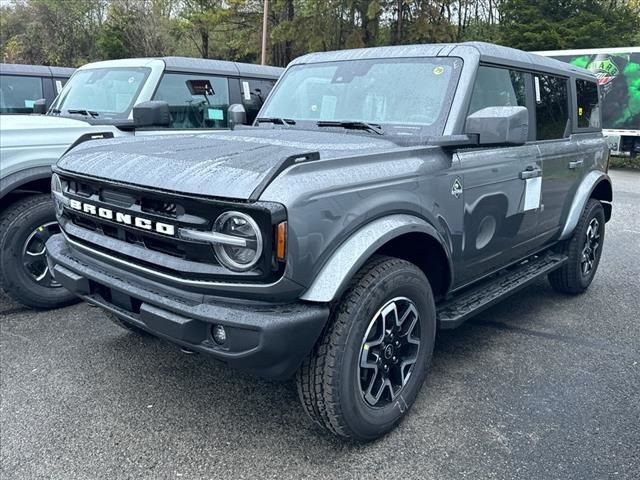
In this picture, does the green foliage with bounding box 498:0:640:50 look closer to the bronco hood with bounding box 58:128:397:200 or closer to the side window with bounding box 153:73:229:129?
the side window with bounding box 153:73:229:129

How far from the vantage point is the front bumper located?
7.60 feet

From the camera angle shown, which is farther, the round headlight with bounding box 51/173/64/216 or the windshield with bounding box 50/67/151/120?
the windshield with bounding box 50/67/151/120

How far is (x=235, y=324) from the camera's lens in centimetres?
231

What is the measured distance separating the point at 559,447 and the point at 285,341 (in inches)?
60.0

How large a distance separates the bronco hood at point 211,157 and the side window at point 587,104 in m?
2.58

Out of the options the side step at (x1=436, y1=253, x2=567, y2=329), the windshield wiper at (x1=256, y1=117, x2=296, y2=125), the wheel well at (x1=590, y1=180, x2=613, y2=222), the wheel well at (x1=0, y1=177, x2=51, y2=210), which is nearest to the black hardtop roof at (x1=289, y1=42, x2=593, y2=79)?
the windshield wiper at (x1=256, y1=117, x2=296, y2=125)

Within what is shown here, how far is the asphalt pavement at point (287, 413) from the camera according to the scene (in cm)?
266

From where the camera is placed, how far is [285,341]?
2.34 meters

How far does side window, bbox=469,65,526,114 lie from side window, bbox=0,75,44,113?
21.7 feet

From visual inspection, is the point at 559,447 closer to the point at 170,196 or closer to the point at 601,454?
the point at 601,454

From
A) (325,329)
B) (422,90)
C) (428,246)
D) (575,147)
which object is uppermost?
(422,90)

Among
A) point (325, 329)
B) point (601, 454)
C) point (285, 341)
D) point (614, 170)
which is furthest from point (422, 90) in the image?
point (614, 170)

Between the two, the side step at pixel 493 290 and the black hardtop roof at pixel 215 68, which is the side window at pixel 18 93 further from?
the side step at pixel 493 290

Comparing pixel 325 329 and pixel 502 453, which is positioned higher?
pixel 325 329
